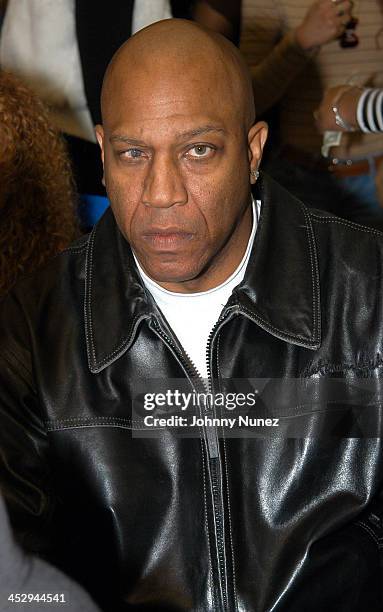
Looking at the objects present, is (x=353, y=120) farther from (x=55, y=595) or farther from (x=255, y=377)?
(x=55, y=595)

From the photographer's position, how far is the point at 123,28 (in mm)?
2539

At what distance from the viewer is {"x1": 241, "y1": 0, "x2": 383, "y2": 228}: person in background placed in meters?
2.80

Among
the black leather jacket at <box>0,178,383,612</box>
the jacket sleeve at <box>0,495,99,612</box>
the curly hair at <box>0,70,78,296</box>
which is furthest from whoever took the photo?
the curly hair at <box>0,70,78,296</box>

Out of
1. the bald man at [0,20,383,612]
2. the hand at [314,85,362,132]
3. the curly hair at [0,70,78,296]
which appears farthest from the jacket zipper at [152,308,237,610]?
the hand at [314,85,362,132]

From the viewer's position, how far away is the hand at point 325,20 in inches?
108

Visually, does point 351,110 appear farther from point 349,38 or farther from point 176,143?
point 176,143

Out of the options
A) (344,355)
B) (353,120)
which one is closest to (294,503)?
(344,355)

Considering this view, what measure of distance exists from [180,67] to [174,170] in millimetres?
139

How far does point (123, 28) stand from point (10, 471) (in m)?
1.32

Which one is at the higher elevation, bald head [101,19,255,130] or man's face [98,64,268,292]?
bald head [101,19,255,130]

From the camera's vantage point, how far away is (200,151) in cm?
149

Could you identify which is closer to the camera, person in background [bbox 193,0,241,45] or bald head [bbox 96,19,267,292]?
bald head [bbox 96,19,267,292]

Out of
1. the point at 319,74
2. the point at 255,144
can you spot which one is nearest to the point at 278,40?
the point at 319,74

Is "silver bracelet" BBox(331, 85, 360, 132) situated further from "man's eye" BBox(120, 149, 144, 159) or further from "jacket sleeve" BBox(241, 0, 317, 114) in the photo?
"man's eye" BBox(120, 149, 144, 159)
